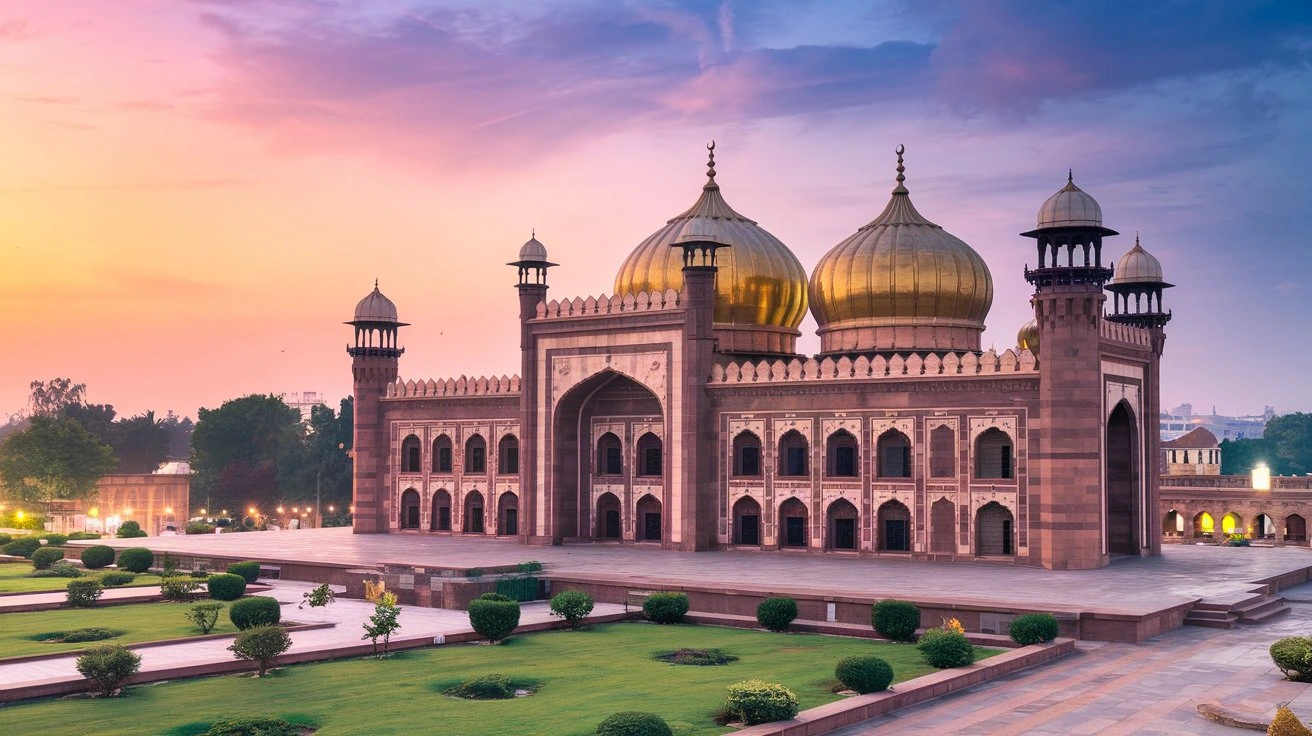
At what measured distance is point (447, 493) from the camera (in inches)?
1831

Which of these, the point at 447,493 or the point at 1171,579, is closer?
the point at 1171,579

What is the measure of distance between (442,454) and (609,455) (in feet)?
25.6

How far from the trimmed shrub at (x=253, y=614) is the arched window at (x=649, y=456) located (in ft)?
62.4

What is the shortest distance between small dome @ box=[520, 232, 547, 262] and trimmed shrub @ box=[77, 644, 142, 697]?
1046 inches

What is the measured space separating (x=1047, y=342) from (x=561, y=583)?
14.3 metres

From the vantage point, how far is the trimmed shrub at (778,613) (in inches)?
964

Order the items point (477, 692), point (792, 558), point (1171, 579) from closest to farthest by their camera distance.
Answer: point (477, 692)
point (1171, 579)
point (792, 558)

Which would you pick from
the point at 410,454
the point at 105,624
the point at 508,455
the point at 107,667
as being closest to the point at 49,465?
the point at 410,454

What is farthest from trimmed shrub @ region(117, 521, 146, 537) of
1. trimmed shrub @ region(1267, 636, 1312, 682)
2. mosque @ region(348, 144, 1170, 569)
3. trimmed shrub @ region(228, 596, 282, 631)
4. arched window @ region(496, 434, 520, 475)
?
trimmed shrub @ region(1267, 636, 1312, 682)

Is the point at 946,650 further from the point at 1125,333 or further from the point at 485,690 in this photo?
the point at 1125,333

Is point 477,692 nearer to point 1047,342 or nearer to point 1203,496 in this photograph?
point 1047,342

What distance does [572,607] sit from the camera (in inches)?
982

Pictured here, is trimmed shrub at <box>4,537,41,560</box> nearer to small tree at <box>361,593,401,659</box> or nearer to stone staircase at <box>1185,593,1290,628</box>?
small tree at <box>361,593,401,659</box>

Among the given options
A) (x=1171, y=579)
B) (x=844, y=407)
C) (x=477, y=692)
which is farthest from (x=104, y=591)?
(x=1171, y=579)
